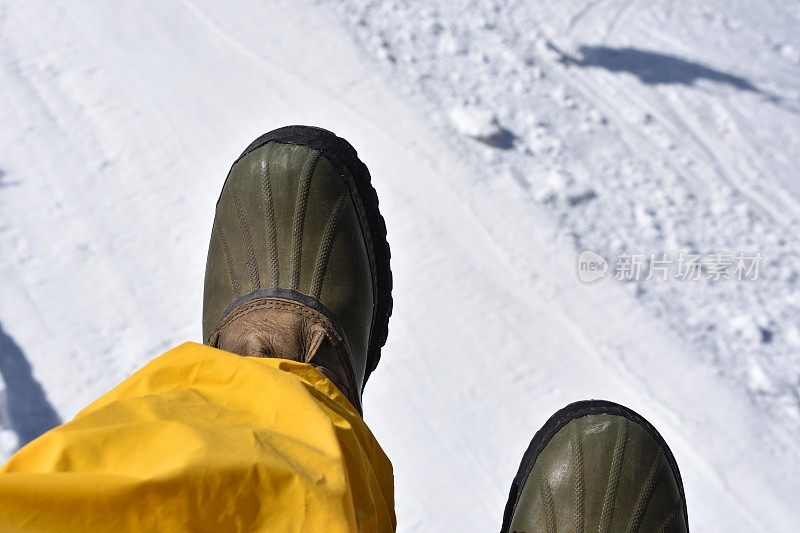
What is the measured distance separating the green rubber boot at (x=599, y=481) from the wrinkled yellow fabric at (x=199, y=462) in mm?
547

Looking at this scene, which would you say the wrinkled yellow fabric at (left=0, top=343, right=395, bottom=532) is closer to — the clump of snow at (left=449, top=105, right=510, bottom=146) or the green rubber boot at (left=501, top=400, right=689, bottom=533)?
the green rubber boot at (left=501, top=400, right=689, bottom=533)

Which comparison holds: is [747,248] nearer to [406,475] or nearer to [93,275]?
[406,475]

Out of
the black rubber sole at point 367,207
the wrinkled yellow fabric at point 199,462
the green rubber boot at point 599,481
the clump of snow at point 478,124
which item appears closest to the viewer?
the wrinkled yellow fabric at point 199,462

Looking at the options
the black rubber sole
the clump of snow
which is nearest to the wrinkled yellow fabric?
the black rubber sole

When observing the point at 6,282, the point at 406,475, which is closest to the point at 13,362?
the point at 6,282

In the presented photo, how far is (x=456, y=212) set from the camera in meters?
2.14

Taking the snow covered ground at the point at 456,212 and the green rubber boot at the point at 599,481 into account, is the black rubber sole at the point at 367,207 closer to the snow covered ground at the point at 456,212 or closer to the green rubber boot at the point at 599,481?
the snow covered ground at the point at 456,212

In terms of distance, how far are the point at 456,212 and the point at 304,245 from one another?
22.2 inches

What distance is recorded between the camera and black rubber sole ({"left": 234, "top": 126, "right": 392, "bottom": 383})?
176 cm

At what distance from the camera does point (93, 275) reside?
6.17 ft

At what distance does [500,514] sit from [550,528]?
27cm

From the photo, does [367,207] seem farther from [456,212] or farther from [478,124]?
[478,124]

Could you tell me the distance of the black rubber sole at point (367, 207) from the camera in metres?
1.76

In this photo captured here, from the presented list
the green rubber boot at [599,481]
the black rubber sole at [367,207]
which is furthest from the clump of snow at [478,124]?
the green rubber boot at [599,481]
